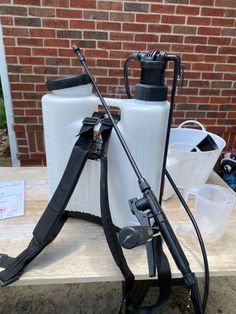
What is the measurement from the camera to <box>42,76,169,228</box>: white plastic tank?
0.67 metres

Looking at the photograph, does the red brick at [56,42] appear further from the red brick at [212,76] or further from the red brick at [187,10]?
the red brick at [212,76]

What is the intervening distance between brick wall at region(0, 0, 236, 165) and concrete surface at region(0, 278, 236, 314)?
0.98 metres

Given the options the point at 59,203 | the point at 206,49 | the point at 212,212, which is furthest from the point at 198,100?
the point at 59,203

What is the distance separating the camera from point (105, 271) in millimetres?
680

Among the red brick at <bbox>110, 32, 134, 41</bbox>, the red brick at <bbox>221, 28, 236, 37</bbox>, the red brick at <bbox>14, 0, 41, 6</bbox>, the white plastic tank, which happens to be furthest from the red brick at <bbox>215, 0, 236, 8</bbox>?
the white plastic tank

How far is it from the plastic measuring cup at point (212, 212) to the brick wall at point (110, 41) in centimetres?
110

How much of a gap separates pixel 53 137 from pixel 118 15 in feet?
3.80

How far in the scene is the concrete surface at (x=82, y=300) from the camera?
4.23 ft

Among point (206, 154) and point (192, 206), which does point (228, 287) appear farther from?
point (206, 154)

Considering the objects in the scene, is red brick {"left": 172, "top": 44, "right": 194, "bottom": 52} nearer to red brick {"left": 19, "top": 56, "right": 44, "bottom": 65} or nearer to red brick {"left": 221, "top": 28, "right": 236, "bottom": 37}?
red brick {"left": 221, "top": 28, "right": 236, "bottom": 37}

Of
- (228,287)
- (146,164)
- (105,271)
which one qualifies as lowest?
(228,287)

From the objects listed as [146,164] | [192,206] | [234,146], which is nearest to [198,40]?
[234,146]

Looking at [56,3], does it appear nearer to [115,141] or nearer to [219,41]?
[219,41]

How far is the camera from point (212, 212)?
0.77 m
